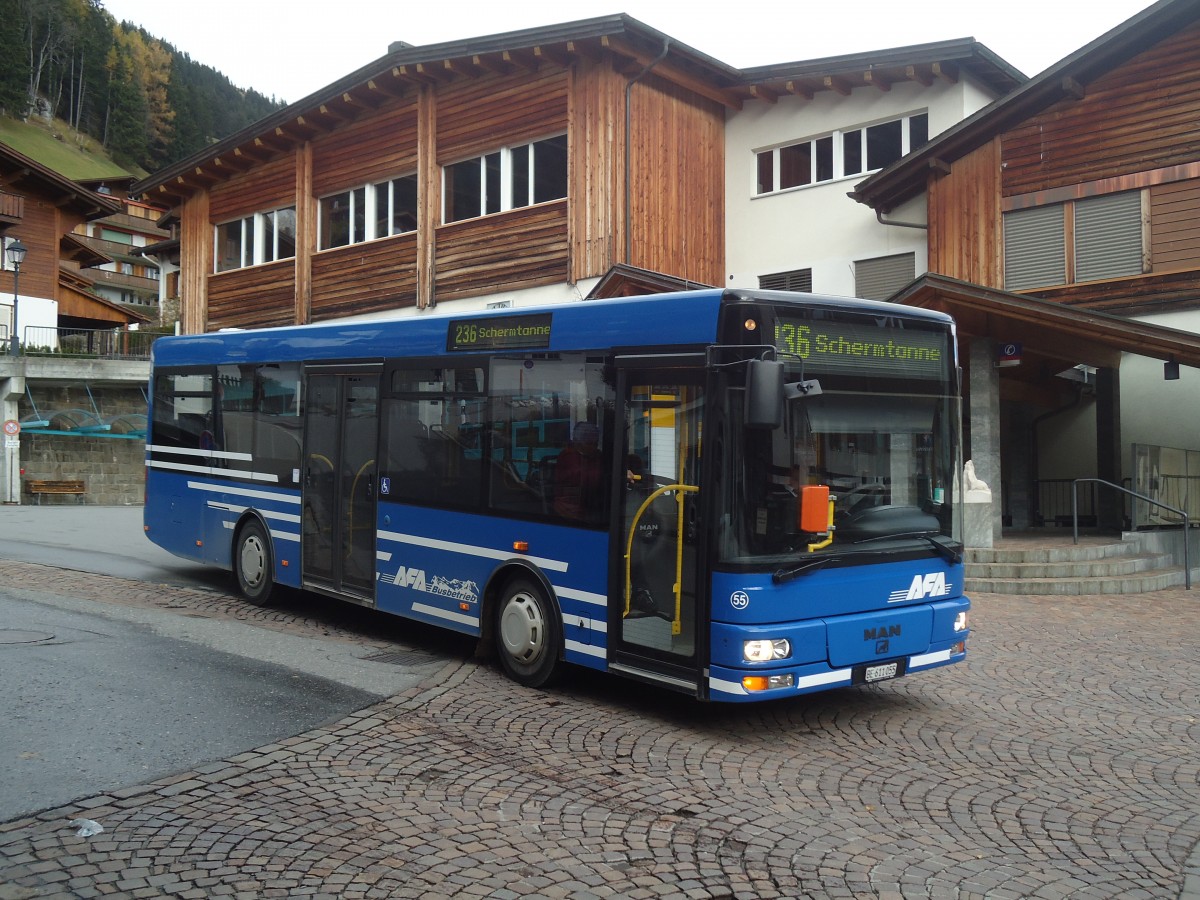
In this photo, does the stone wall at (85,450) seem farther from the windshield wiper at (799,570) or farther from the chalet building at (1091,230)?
the windshield wiper at (799,570)

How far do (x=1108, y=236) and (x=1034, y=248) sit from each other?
4.19 feet

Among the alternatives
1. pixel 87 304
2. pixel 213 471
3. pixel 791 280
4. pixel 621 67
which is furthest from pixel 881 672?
pixel 87 304

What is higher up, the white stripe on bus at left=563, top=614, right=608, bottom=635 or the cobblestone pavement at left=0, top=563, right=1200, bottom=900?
the white stripe on bus at left=563, top=614, right=608, bottom=635

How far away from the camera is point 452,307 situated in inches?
945

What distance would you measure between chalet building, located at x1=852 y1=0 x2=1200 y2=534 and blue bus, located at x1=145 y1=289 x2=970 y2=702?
8.80 m

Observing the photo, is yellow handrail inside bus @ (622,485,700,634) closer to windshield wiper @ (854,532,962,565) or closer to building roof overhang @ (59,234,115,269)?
windshield wiper @ (854,532,962,565)

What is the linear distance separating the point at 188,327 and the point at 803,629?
2781 cm

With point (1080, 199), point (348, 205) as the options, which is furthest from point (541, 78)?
point (1080, 199)

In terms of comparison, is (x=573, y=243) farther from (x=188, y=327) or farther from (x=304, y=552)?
(x=188, y=327)

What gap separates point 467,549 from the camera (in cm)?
873

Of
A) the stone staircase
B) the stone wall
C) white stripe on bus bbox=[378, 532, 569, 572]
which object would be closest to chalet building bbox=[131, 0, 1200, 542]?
the stone staircase

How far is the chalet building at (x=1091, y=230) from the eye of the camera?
17281mm

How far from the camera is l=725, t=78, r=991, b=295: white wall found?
22078 mm

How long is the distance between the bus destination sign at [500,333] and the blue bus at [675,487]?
0.06ft
